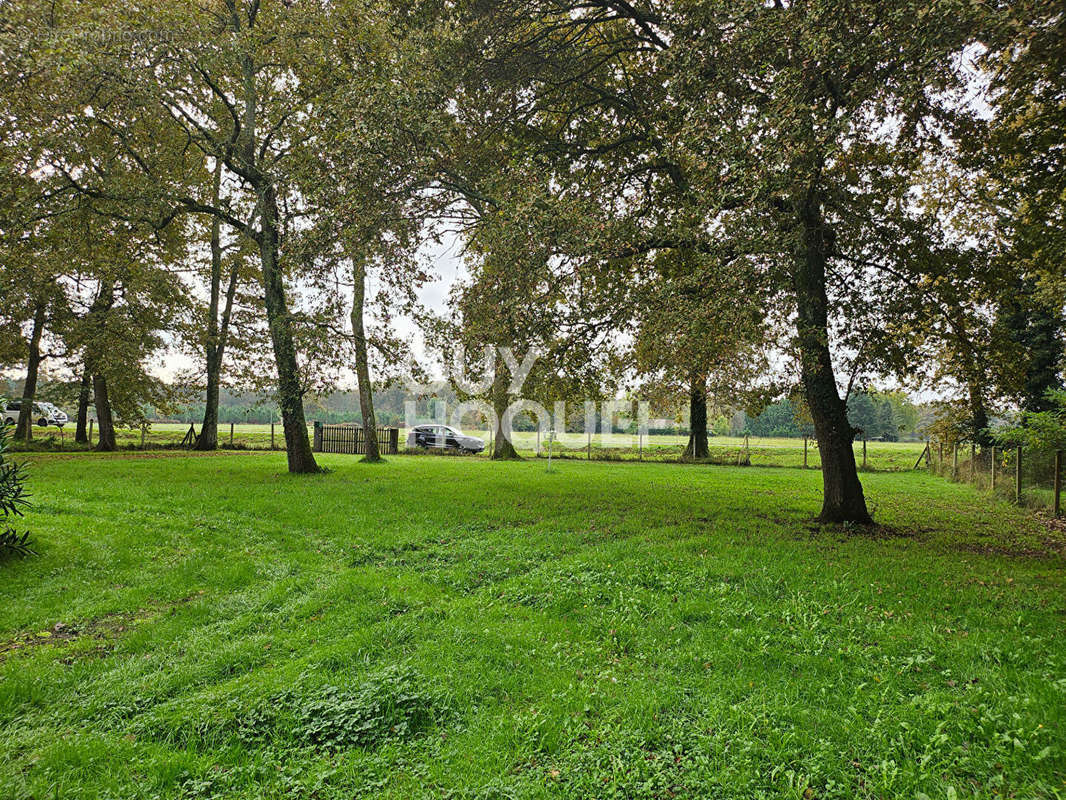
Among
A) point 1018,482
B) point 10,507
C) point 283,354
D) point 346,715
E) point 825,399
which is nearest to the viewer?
point 346,715

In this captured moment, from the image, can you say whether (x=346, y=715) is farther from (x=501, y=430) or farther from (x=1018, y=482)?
(x=501, y=430)

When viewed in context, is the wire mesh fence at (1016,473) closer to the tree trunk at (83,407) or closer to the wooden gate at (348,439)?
the wooden gate at (348,439)

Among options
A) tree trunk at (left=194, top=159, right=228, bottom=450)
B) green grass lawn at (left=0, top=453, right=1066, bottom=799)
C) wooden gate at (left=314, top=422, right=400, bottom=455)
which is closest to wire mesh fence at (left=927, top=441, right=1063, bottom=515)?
green grass lawn at (left=0, top=453, right=1066, bottom=799)

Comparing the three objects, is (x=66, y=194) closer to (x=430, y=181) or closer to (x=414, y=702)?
(x=430, y=181)

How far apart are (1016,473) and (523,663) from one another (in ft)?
48.3

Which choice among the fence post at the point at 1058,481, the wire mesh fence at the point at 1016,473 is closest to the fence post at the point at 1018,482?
the wire mesh fence at the point at 1016,473

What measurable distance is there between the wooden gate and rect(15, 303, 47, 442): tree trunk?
10712 mm

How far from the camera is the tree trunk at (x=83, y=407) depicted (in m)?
21.3

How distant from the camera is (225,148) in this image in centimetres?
1392

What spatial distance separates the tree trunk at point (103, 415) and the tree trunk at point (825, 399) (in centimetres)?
2470

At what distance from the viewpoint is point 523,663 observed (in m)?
4.04

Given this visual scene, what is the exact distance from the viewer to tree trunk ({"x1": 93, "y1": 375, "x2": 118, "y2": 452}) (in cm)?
2023

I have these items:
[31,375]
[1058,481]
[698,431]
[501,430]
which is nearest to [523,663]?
[1058,481]

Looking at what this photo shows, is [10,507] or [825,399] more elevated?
[825,399]
